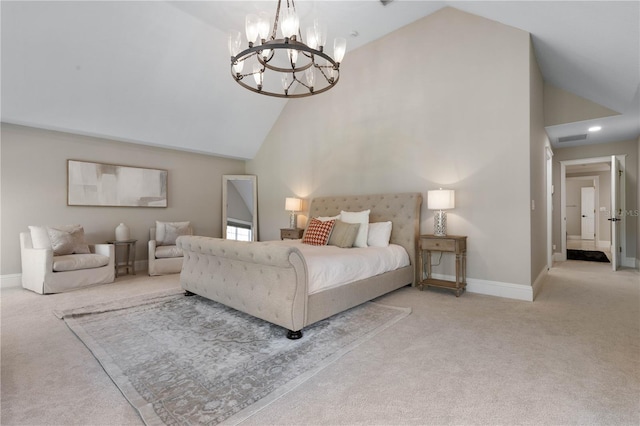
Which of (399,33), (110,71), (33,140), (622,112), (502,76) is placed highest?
(399,33)

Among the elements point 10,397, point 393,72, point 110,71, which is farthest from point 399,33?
point 10,397

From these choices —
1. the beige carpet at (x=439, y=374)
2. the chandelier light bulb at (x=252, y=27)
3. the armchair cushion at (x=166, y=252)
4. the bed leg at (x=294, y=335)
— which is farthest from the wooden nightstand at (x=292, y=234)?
the chandelier light bulb at (x=252, y=27)

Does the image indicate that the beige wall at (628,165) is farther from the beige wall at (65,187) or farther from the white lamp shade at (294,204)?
the beige wall at (65,187)

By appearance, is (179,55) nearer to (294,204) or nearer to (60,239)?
(294,204)

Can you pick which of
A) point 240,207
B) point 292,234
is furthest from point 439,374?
point 240,207

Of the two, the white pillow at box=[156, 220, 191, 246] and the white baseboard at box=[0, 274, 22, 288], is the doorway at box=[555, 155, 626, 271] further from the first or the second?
the white baseboard at box=[0, 274, 22, 288]

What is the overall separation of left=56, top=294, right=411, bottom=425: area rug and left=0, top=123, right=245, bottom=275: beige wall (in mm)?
2411

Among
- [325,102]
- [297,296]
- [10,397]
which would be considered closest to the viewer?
[10,397]

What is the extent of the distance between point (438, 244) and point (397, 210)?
772 mm

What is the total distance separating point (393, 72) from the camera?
462cm

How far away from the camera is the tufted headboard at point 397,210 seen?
4195 mm

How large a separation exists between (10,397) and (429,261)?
13.3ft

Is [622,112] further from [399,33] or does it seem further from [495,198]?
[399,33]

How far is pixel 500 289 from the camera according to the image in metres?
3.73
